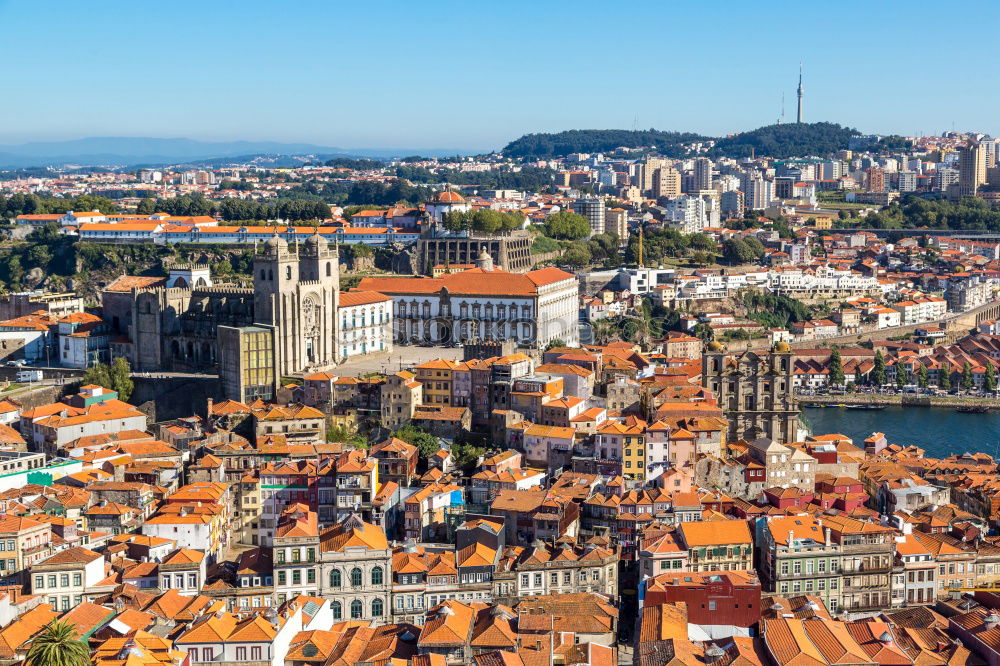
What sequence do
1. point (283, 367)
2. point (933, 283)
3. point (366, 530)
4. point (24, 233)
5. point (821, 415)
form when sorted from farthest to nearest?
point (933, 283) < point (24, 233) < point (821, 415) < point (283, 367) < point (366, 530)

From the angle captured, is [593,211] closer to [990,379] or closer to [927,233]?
[927,233]

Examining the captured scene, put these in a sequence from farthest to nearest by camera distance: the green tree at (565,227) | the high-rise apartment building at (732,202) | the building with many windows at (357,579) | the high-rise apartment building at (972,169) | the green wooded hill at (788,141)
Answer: the green wooded hill at (788,141), the high-rise apartment building at (972,169), the high-rise apartment building at (732,202), the green tree at (565,227), the building with many windows at (357,579)

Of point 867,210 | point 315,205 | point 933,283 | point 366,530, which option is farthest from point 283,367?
point 867,210

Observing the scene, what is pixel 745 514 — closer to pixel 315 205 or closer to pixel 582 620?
pixel 582 620

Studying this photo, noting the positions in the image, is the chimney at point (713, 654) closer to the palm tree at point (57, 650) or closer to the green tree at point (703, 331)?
the palm tree at point (57, 650)

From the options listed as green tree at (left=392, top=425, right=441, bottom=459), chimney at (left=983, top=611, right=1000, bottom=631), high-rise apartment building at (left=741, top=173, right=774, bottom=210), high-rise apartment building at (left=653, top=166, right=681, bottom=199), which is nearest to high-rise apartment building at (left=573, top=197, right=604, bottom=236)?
high-rise apartment building at (left=741, top=173, right=774, bottom=210)

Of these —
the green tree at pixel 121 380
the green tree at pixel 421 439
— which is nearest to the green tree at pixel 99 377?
the green tree at pixel 121 380

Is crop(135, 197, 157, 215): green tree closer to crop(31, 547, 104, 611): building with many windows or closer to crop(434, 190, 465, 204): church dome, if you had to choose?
crop(434, 190, 465, 204): church dome
